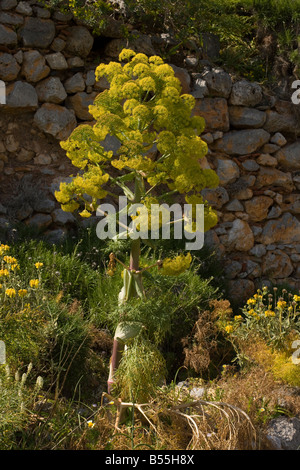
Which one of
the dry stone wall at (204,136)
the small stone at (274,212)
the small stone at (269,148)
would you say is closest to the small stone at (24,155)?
the dry stone wall at (204,136)

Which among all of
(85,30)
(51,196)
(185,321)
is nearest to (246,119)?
(85,30)

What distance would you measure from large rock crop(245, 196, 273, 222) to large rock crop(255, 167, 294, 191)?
15cm

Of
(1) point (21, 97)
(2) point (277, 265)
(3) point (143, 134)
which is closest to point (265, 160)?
(2) point (277, 265)

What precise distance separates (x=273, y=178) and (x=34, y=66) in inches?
110

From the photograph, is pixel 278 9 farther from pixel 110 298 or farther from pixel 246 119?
pixel 110 298

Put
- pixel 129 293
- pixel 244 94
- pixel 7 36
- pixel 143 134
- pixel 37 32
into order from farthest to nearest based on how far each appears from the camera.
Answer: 1. pixel 244 94
2. pixel 37 32
3. pixel 7 36
4. pixel 129 293
5. pixel 143 134

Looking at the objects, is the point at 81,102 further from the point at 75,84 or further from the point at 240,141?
the point at 240,141

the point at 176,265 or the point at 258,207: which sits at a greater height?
the point at 176,265

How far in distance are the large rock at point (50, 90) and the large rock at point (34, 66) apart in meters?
0.07

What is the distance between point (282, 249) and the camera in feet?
19.3

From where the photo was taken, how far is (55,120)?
5.09 m

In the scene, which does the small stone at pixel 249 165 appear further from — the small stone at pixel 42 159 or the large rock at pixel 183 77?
the small stone at pixel 42 159

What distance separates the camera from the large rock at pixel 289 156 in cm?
582
